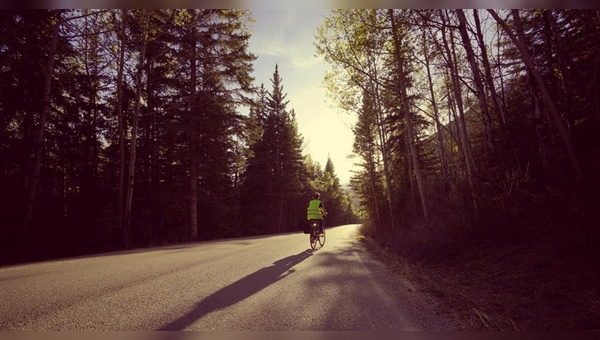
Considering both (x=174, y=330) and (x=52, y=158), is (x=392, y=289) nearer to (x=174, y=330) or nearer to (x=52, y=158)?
(x=174, y=330)

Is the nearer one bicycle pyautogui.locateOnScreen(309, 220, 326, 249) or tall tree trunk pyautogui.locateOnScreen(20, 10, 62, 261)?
tall tree trunk pyautogui.locateOnScreen(20, 10, 62, 261)

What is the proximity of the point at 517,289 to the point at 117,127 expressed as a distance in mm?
19150

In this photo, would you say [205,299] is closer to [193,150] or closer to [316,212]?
[316,212]

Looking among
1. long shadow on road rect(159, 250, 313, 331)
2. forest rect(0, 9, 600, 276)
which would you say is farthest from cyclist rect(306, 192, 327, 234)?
long shadow on road rect(159, 250, 313, 331)

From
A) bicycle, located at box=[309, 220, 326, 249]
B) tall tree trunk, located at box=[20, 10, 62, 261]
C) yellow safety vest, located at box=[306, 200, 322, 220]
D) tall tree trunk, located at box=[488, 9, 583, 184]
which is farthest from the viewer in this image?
yellow safety vest, located at box=[306, 200, 322, 220]

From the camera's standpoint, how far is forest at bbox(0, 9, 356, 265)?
10938 mm

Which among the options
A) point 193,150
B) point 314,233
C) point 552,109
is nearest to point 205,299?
point 552,109

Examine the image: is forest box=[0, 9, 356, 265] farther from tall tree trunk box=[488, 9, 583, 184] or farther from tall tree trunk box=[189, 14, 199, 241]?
tall tree trunk box=[488, 9, 583, 184]

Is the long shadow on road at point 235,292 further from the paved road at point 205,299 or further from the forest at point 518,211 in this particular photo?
the forest at point 518,211

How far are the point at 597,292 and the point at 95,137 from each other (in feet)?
66.9

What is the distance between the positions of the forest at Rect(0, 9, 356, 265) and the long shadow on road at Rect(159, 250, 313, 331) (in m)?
8.25

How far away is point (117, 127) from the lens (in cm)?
1614

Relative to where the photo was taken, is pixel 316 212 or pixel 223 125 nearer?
pixel 316 212

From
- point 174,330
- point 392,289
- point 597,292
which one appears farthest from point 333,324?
point 597,292
